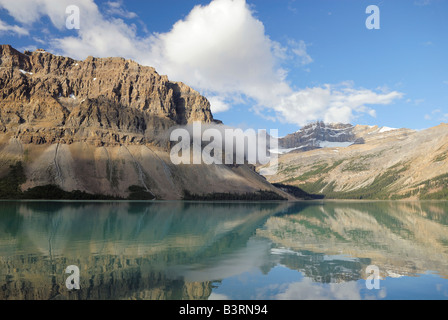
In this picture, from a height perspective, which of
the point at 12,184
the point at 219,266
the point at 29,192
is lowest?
the point at 219,266

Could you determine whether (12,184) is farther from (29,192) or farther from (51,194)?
(51,194)

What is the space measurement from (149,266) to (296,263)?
14.3 meters

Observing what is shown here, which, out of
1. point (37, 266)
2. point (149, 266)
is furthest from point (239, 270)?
point (37, 266)

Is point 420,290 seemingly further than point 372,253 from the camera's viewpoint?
No

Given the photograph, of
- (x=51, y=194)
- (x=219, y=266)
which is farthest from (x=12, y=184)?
(x=219, y=266)

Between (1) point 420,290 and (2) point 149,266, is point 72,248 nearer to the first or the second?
(2) point 149,266

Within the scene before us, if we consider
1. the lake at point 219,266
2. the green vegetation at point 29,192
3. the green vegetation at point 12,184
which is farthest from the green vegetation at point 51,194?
the lake at point 219,266

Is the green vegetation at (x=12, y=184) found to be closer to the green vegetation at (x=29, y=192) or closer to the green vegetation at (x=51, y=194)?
the green vegetation at (x=29, y=192)

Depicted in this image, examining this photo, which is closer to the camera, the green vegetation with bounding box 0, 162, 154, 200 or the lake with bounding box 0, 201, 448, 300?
the lake with bounding box 0, 201, 448, 300

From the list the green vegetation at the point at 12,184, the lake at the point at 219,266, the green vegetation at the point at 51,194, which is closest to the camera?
the lake at the point at 219,266

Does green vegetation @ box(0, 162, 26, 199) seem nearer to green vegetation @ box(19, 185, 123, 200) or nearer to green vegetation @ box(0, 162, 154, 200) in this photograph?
green vegetation @ box(0, 162, 154, 200)

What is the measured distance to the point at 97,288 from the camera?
23109 mm

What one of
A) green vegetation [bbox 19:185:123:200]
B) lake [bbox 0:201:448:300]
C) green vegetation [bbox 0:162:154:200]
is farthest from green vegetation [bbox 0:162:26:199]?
lake [bbox 0:201:448:300]
